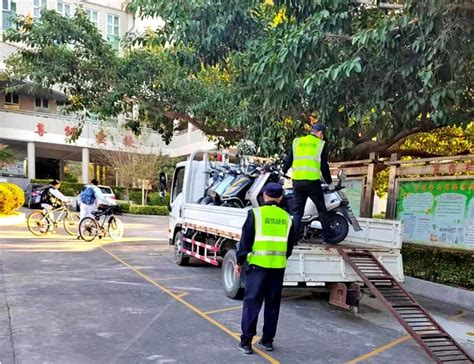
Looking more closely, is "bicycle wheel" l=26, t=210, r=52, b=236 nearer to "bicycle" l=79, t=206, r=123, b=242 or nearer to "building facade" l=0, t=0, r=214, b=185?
"bicycle" l=79, t=206, r=123, b=242

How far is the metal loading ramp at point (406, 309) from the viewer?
502cm

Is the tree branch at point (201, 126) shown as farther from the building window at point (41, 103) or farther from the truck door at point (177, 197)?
the building window at point (41, 103)

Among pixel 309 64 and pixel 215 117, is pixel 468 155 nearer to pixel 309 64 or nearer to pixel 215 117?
pixel 309 64

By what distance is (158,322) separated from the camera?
5.97 metres

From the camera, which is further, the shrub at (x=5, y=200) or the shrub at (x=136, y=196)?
the shrub at (x=136, y=196)

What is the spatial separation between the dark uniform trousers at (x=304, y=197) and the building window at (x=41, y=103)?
32910 mm

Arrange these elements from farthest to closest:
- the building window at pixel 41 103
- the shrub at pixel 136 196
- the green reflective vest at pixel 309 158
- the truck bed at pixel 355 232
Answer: the building window at pixel 41 103 → the shrub at pixel 136 196 → the truck bed at pixel 355 232 → the green reflective vest at pixel 309 158

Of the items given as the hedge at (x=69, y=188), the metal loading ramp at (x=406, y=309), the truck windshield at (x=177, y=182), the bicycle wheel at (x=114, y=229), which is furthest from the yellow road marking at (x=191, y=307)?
the hedge at (x=69, y=188)

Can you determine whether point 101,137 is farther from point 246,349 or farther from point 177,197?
point 246,349

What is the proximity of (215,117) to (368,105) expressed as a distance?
6.11m

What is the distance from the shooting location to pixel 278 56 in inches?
232

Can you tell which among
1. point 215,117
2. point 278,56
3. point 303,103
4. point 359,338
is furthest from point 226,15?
point 359,338

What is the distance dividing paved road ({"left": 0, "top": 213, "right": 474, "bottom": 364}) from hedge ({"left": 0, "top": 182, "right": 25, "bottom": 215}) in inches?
341

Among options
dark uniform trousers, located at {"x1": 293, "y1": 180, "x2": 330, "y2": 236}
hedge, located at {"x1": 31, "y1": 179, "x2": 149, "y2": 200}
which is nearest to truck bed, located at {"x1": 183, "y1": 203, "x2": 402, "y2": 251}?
dark uniform trousers, located at {"x1": 293, "y1": 180, "x2": 330, "y2": 236}
